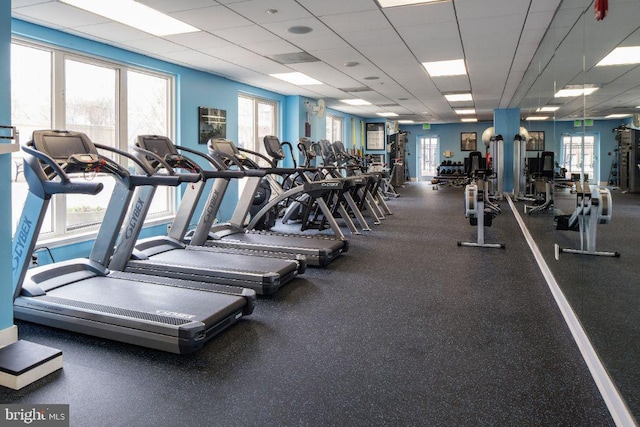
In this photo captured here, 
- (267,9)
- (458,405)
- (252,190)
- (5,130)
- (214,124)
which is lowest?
(458,405)

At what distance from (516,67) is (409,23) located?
130 inches

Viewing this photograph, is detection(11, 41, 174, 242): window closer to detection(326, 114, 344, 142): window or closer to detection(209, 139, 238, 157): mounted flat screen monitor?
detection(209, 139, 238, 157): mounted flat screen monitor

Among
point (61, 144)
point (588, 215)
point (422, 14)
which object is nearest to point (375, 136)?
point (422, 14)

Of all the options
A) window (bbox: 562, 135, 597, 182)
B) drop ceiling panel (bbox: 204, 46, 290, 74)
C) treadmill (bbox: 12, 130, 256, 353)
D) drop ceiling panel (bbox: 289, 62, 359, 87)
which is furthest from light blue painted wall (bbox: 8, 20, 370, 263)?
window (bbox: 562, 135, 597, 182)

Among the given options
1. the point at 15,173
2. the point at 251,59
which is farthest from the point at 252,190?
the point at 15,173

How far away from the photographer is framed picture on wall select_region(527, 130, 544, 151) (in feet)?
28.5

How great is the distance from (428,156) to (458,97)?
30.0ft

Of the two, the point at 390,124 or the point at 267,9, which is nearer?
the point at 267,9

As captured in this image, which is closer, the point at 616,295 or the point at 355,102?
the point at 616,295

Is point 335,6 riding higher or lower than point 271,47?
lower

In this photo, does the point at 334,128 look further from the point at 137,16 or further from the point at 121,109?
the point at 137,16

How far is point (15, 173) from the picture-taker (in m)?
4.87

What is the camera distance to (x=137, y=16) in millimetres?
4539

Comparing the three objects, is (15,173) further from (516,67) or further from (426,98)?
(426,98)
